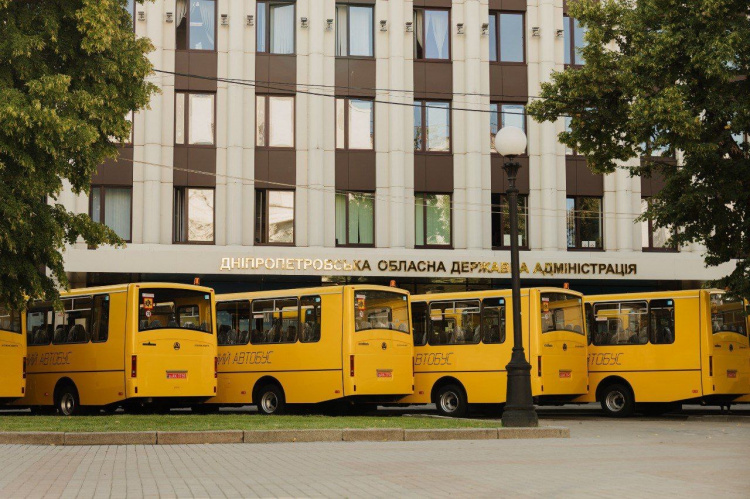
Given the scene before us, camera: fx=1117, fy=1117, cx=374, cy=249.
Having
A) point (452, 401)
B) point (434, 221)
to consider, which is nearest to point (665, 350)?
point (452, 401)

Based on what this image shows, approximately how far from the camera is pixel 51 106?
19.2 m

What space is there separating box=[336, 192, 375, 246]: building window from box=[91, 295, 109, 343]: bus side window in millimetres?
14328

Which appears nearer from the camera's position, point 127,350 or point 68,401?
point 127,350

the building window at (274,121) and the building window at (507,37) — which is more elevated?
the building window at (507,37)

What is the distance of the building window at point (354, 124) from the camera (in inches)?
1479

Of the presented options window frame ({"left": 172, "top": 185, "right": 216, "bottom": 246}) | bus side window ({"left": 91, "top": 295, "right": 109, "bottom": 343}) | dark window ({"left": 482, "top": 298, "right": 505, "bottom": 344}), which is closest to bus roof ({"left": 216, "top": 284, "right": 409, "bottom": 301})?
dark window ({"left": 482, "top": 298, "right": 505, "bottom": 344})

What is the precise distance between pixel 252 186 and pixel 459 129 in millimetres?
7311

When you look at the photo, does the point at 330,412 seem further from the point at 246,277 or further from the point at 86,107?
the point at 246,277

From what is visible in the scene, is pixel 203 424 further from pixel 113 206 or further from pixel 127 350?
pixel 113 206

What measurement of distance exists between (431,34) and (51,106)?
2149 cm

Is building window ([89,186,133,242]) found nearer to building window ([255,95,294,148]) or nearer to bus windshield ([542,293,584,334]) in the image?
building window ([255,95,294,148])

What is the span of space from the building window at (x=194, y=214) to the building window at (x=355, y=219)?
4236mm

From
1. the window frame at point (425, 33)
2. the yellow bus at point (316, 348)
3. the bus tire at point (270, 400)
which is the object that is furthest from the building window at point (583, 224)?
the bus tire at point (270, 400)

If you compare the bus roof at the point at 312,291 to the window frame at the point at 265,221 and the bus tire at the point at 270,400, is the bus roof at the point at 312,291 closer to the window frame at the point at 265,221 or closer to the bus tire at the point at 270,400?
the bus tire at the point at 270,400
